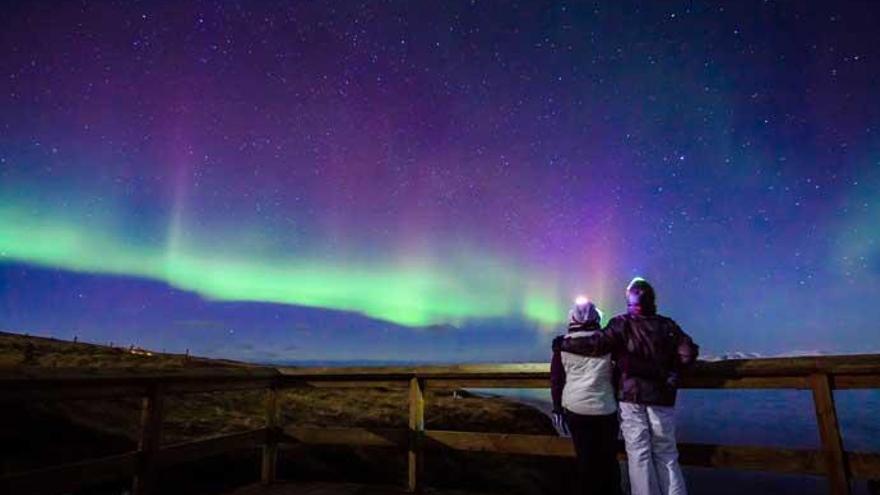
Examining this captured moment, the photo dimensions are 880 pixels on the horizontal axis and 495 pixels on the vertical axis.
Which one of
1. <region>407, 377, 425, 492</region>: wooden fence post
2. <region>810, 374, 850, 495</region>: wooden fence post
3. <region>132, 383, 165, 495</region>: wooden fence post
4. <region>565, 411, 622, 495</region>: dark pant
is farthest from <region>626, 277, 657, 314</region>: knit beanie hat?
<region>132, 383, 165, 495</region>: wooden fence post

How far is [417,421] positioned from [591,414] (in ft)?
6.46

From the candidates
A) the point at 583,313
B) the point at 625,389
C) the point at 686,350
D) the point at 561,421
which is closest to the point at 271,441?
the point at 561,421

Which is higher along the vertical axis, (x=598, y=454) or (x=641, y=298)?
(x=641, y=298)

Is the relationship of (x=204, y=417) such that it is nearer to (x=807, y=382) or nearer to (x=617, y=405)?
(x=617, y=405)

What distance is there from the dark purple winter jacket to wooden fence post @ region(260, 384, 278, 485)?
3.62 m

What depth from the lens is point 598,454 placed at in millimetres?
4008

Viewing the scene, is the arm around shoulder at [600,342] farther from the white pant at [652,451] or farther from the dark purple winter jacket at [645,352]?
the white pant at [652,451]

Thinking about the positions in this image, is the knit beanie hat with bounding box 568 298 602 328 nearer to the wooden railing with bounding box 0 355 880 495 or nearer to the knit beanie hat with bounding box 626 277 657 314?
the knit beanie hat with bounding box 626 277 657 314

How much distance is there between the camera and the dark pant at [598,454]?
397 centimetres

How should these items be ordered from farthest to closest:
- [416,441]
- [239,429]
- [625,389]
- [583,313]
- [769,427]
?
1. [769,427]
2. [239,429]
3. [416,441]
4. [583,313]
5. [625,389]

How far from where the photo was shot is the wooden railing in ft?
11.4

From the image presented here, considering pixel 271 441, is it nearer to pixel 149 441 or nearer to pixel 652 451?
pixel 149 441

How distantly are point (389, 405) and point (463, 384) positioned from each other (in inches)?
770

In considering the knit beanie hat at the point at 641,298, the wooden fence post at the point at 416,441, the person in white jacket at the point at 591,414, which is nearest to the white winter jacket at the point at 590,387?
the person in white jacket at the point at 591,414
